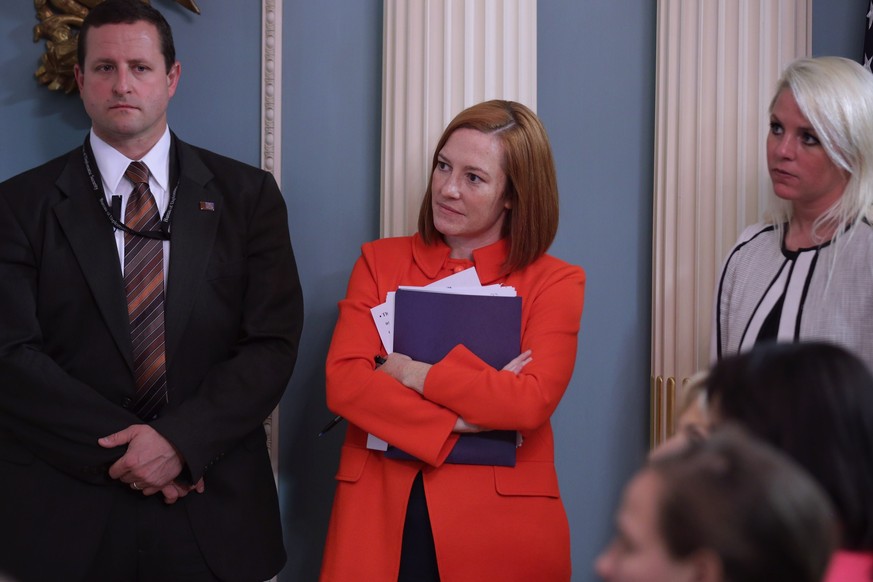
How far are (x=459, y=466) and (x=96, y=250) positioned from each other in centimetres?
117

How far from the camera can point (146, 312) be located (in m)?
2.83

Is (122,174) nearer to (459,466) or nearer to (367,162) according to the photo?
(367,162)

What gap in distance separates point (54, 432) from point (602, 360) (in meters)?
1.82

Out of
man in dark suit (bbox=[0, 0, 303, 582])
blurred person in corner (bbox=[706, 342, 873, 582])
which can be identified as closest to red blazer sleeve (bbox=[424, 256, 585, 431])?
man in dark suit (bbox=[0, 0, 303, 582])

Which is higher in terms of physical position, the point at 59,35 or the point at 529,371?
the point at 59,35

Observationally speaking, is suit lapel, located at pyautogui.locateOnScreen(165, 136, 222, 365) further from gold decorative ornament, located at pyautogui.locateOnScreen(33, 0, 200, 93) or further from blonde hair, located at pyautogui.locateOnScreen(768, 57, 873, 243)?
blonde hair, located at pyautogui.locateOnScreen(768, 57, 873, 243)

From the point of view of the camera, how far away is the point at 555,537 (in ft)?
8.76

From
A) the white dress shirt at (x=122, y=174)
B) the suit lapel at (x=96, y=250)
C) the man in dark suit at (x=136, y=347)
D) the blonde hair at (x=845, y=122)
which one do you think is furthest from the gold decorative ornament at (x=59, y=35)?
the blonde hair at (x=845, y=122)

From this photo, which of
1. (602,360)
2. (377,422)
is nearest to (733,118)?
(602,360)

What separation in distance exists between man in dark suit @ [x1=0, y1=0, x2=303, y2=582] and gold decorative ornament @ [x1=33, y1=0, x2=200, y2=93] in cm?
42

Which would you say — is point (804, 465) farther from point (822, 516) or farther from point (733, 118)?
point (733, 118)

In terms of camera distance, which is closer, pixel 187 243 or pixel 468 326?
pixel 468 326

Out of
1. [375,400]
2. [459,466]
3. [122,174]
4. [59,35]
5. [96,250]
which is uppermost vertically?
[59,35]

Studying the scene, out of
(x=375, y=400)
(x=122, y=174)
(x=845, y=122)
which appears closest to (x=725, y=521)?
(x=375, y=400)
